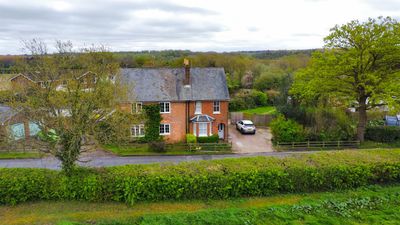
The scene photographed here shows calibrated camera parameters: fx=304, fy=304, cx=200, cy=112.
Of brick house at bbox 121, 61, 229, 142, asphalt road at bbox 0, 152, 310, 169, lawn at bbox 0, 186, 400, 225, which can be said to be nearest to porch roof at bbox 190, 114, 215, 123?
brick house at bbox 121, 61, 229, 142

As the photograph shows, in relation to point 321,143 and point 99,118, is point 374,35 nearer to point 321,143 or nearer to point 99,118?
point 321,143

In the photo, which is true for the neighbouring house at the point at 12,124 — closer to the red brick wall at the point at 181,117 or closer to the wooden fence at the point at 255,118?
the red brick wall at the point at 181,117

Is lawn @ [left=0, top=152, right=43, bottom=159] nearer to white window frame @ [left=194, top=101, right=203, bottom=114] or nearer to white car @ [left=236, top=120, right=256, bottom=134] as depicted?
white window frame @ [left=194, top=101, right=203, bottom=114]

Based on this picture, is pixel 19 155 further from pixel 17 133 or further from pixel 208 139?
pixel 208 139

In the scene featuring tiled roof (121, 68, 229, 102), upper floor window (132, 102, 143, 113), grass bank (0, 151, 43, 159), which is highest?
tiled roof (121, 68, 229, 102)

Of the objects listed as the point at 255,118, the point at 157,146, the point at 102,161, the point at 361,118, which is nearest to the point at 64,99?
the point at 102,161

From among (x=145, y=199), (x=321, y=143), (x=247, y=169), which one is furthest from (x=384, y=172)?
(x=321, y=143)
